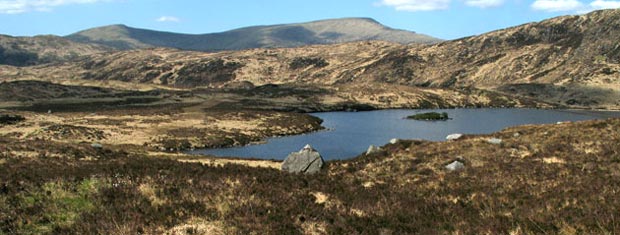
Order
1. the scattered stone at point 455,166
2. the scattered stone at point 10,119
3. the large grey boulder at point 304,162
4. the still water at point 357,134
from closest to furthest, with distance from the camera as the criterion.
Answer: the scattered stone at point 455,166, the large grey boulder at point 304,162, the still water at point 357,134, the scattered stone at point 10,119

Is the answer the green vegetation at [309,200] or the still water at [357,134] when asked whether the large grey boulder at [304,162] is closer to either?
the green vegetation at [309,200]

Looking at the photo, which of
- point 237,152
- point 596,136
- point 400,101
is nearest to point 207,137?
point 237,152

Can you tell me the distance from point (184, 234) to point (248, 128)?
8117 centimetres

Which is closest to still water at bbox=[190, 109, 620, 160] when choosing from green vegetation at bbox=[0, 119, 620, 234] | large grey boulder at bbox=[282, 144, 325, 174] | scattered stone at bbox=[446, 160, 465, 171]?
large grey boulder at bbox=[282, 144, 325, 174]

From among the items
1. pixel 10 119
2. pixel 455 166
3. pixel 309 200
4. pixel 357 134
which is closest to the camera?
pixel 309 200

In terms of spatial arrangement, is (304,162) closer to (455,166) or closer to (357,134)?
(455,166)

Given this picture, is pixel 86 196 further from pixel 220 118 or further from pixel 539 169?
pixel 220 118

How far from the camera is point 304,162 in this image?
3183 centimetres

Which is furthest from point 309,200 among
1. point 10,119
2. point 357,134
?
point 10,119

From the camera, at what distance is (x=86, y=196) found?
16.8 meters

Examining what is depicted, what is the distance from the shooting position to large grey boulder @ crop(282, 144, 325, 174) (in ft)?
103

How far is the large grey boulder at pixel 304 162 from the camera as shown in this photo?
103 ft

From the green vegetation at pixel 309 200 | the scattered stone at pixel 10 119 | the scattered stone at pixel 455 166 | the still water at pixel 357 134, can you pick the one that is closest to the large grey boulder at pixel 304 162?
the green vegetation at pixel 309 200

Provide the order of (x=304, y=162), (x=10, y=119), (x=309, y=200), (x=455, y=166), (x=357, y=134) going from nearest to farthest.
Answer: (x=309, y=200) → (x=455, y=166) → (x=304, y=162) → (x=10, y=119) → (x=357, y=134)
